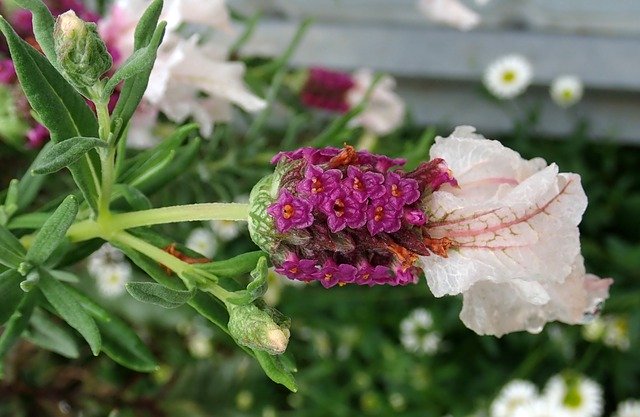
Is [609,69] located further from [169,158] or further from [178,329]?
[169,158]

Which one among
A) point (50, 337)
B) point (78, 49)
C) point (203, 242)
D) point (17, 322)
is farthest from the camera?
point (203, 242)

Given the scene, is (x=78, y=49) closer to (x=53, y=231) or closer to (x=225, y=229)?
(x=53, y=231)

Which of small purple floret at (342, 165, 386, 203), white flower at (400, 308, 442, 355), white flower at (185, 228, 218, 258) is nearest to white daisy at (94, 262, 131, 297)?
white flower at (185, 228, 218, 258)

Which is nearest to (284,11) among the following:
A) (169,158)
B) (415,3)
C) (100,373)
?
(415,3)

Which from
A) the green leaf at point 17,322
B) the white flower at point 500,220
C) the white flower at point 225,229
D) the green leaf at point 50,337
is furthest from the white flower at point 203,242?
the white flower at point 500,220

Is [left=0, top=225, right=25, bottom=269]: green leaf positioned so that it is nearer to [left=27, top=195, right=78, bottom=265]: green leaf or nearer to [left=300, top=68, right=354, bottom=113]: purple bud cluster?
→ [left=27, top=195, right=78, bottom=265]: green leaf

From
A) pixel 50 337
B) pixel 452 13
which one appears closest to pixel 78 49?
pixel 50 337

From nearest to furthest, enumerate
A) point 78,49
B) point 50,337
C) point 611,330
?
1. point 78,49
2. point 50,337
3. point 611,330
